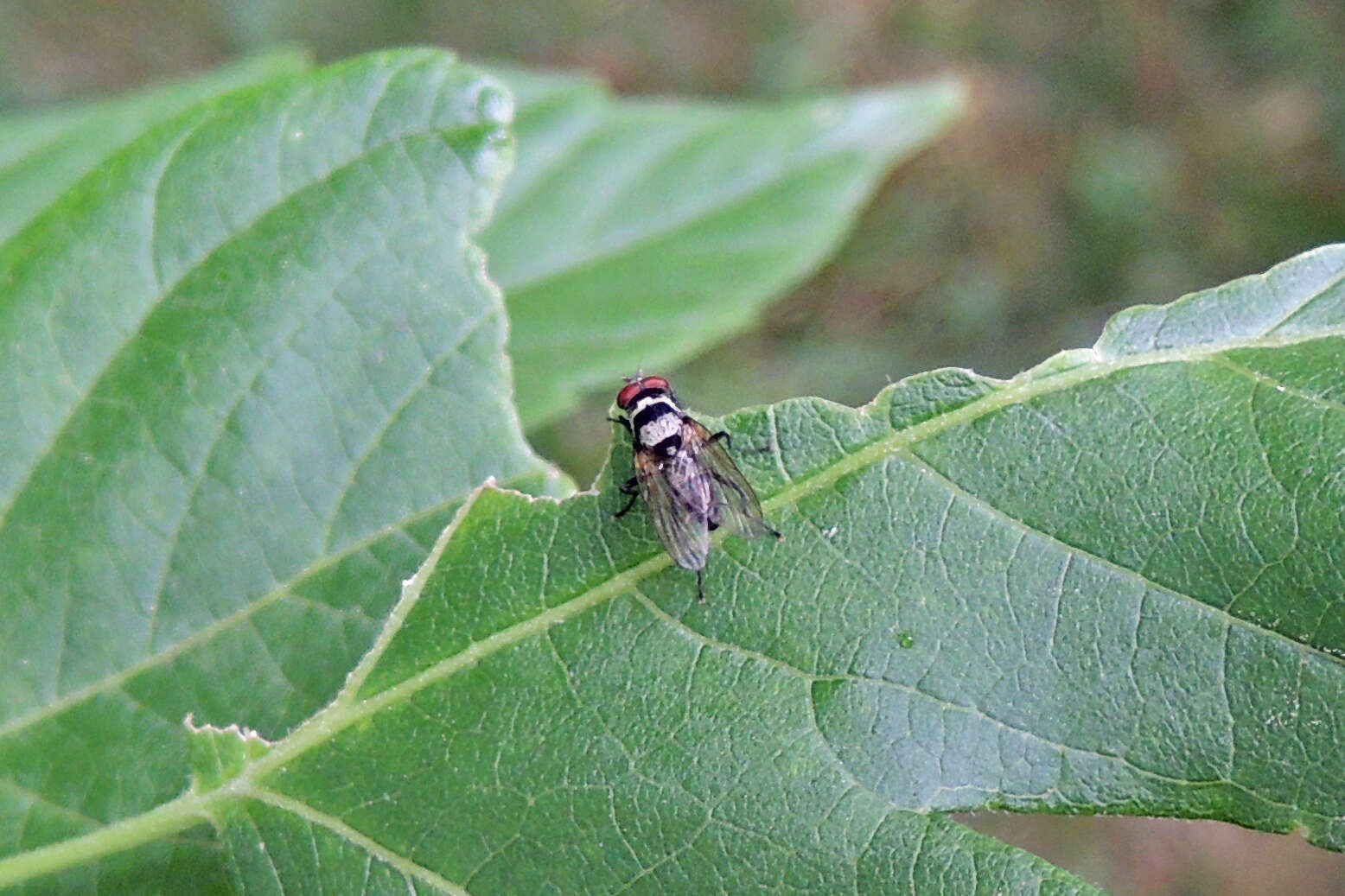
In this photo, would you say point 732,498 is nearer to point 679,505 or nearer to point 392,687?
point 679,505

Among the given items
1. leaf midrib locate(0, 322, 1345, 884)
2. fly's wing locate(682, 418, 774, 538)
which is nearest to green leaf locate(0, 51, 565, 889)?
leaf midrib locate(0, 322, 1345, 884)

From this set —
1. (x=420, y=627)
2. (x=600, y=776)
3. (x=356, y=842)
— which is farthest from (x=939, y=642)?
(x=356, y=842)

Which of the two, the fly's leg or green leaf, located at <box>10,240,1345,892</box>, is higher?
the fly's leg

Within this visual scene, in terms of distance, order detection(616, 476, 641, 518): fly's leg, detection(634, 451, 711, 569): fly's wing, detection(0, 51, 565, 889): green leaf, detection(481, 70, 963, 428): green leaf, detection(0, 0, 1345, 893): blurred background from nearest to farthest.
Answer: detection(634, 451, 711, 569): fly's wing < detection(616, 476, 641, 518): fly's leg < detection(0, 51, 565, 889): green leaf < detection(481, 70, 963, 428): green leaf < detection(0, 0, 1345, 893): blurred background

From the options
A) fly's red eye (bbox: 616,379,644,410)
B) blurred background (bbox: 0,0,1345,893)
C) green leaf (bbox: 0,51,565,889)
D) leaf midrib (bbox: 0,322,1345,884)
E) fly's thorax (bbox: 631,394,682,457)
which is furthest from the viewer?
blurred background (bbox: 0,0,1345,893)

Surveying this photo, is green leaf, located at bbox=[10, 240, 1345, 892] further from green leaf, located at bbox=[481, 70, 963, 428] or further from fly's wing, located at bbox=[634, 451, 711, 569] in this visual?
green leaf, located at bbox=[481, 70, 963, 428]
